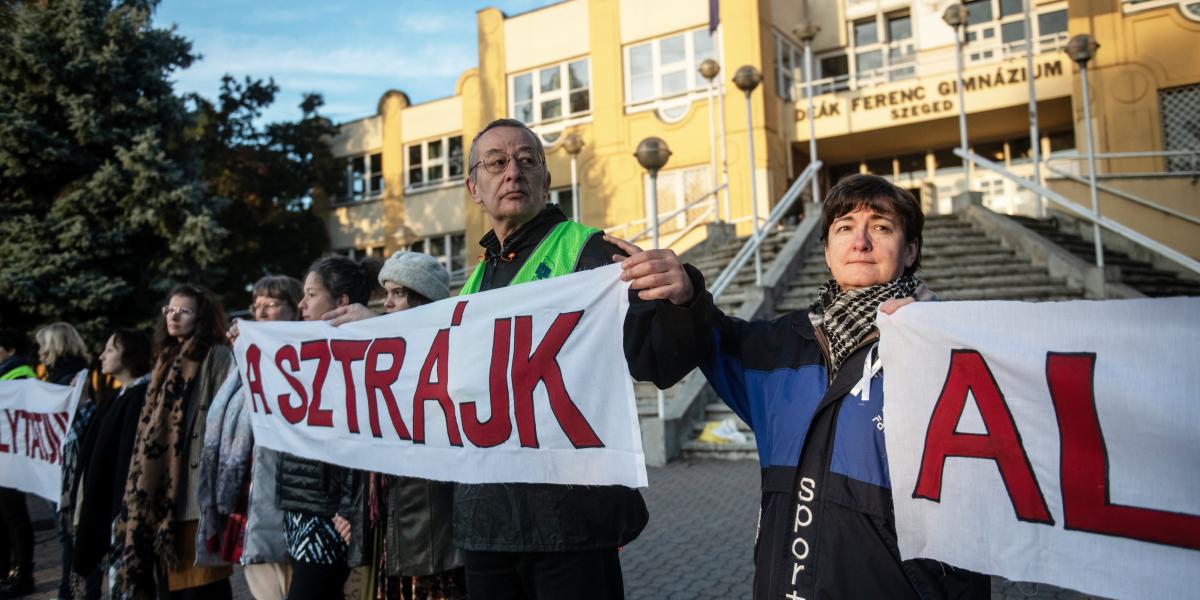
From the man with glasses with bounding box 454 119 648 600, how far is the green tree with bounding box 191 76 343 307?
82.7 feet

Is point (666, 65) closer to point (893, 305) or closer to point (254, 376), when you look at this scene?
point (254, 376)

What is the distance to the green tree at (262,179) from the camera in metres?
27.1

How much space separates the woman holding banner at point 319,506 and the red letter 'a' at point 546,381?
3.67 ft

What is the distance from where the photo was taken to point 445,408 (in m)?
3.04

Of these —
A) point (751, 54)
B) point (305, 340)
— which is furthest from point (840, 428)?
point (751, 54)

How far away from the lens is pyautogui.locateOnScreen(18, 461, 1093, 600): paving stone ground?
495 centimetres

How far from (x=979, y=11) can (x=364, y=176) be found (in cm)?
2265

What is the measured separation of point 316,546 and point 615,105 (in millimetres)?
21864

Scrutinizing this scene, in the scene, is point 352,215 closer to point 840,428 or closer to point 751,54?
point 751,54

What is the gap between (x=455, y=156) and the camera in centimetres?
2891

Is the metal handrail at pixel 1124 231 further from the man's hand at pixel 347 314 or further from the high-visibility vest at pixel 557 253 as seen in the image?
the man's hand at pixel 347 314

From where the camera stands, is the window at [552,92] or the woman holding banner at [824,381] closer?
the woman holding banner at [824,381]

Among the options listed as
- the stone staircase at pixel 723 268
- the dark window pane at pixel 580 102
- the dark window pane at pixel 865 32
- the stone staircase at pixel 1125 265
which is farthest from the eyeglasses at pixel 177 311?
the dark window pane at pixel 865 32

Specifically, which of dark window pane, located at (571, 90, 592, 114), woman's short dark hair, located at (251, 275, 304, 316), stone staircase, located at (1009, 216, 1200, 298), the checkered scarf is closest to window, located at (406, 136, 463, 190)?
dark window pane, located at (571, 90, 592, 114)
